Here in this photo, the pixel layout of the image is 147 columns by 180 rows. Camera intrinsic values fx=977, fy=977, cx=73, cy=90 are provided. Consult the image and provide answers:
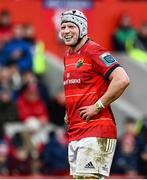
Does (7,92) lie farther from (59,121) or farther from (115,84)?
(115,84)

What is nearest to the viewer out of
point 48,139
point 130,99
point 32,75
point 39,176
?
point 39,176

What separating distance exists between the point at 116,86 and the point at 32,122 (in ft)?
25.5

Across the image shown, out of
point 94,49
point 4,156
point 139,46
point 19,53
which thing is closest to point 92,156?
point 94,49

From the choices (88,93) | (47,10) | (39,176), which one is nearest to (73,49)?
(88,93)

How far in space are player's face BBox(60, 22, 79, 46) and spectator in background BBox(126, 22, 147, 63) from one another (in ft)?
33.1

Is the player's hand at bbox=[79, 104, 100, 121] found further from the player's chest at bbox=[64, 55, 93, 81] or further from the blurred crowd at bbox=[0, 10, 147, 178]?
the blurred crowd at bbox=[0, 10, 147, 178]

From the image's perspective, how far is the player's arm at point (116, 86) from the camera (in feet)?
27.7

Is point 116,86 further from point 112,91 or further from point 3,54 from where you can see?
point 3,54

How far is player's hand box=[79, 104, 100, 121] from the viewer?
8.53 metres

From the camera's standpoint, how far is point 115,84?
845cm

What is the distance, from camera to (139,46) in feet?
63.2

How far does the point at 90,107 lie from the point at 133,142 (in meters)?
7.40

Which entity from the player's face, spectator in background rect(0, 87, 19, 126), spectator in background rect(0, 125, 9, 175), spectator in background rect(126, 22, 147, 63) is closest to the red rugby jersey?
the player's face

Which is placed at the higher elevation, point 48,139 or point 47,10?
point 47,10
